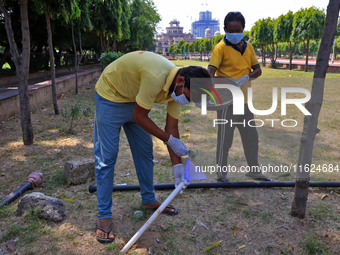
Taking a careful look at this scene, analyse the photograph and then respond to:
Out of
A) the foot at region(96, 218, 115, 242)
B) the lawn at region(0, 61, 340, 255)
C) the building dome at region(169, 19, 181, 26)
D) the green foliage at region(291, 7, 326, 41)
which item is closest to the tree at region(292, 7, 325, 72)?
the green foliage at region(291, 7, 326, 41)

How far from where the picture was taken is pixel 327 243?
2.37 m

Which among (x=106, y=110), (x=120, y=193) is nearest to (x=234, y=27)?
(x=106, y=110)

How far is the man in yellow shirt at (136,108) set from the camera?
2.09 meters

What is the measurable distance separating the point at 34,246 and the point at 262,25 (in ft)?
104

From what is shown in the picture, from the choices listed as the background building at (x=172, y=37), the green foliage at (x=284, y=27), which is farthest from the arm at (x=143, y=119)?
the background building at (x=172, y=37)

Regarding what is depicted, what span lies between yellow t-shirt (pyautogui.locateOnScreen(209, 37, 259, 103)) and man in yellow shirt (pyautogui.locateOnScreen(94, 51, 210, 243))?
3.00ft

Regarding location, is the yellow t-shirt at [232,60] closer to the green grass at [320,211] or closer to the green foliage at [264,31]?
the green grass at [320,211]

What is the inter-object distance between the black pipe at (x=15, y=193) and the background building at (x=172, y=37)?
127 m

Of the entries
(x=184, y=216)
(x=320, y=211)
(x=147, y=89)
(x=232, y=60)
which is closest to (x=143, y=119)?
(x=147, y=89)

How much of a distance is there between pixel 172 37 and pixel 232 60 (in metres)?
137

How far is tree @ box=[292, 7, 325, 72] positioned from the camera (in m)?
21.4

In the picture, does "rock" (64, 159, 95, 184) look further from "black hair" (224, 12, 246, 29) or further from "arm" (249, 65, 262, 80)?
"black hair" (224, 12, 246, 29)

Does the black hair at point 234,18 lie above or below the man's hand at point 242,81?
above

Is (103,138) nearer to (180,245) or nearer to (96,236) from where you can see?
(96,236)
